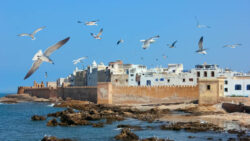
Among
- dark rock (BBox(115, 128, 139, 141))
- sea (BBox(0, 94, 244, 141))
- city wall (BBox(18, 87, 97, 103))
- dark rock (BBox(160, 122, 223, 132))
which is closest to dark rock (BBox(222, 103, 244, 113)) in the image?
sea (BBox(0, 94, 244, 141))

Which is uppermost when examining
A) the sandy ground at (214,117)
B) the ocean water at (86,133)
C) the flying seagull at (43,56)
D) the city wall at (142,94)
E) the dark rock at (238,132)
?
the flying seagull at (43,56)

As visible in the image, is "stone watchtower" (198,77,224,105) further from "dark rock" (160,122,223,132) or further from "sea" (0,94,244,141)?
"dark rock" (160,122,223,132)

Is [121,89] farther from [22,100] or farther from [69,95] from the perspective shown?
[22,100]

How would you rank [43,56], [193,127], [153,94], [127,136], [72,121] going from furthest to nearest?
[153,94] < [72,121] < [193,127] < [127,136] < [43,56]

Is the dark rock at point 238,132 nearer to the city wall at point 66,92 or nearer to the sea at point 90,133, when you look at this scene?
the sea at point 90,133

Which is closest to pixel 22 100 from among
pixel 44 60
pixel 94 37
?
pixel 94 37

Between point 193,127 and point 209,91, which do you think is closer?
point 193,127

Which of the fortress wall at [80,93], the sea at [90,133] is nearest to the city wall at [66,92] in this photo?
the fortress wall at [80,93]

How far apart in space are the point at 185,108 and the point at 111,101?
37.8ft

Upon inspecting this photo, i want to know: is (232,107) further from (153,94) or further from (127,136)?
(127,136)

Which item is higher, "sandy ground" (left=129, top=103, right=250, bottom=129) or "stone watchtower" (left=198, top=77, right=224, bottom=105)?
"stone watchtower" (left=198, top=77, right=224, bottom=105)

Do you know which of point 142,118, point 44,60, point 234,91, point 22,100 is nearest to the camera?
point 44,60

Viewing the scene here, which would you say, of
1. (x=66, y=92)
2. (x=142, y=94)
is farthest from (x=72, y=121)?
(x=66, y=92)

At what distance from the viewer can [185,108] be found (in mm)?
35375
